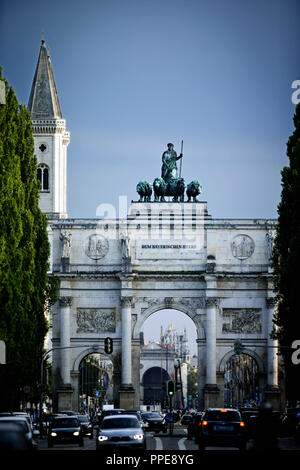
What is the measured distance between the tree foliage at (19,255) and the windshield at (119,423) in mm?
13803

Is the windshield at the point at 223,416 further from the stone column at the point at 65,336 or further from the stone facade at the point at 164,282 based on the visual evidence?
the stone column at the point at 65,336

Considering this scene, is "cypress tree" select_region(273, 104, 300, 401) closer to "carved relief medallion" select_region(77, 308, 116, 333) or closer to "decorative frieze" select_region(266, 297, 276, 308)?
"decorative frieze" select_region(266, 297, 276, 308)

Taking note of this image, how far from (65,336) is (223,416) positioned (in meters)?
44.9

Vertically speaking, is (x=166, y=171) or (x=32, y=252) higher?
(x=166, y=171)

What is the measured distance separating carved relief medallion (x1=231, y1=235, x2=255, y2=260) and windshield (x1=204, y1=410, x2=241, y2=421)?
4468 cm

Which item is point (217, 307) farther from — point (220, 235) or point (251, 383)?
point (251, 383)

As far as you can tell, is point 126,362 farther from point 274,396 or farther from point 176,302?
point 274,396

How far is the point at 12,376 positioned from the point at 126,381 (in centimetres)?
2670

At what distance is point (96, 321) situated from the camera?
79.5 meters

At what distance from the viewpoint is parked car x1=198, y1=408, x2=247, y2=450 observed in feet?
109

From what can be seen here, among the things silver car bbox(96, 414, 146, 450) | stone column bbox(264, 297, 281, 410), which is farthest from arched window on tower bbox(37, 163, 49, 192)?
silver car bbox(96, 414, 146, 450)
